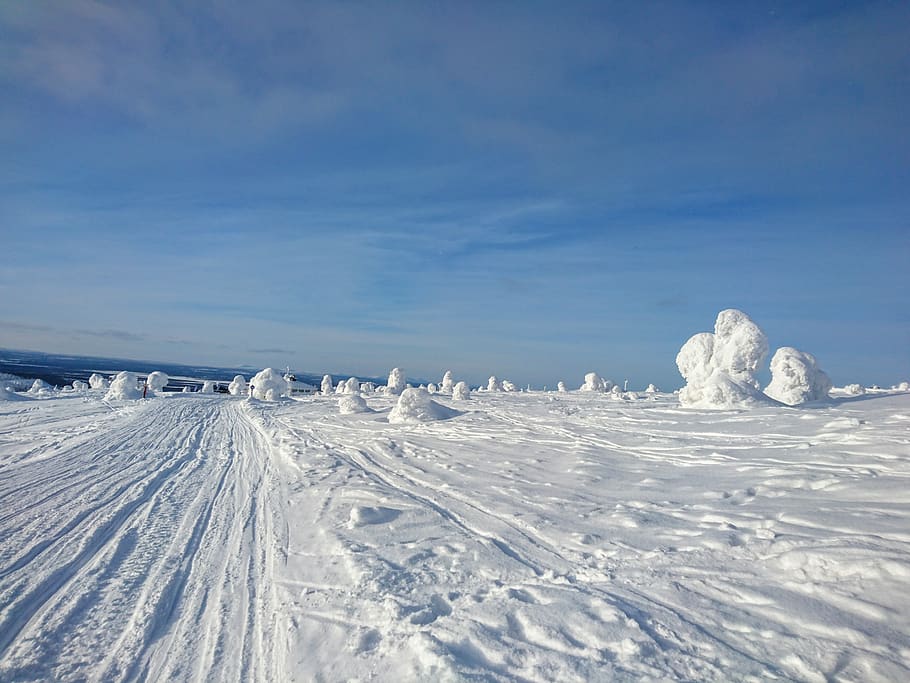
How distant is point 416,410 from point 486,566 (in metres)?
13.9

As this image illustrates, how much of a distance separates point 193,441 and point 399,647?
47.4ft

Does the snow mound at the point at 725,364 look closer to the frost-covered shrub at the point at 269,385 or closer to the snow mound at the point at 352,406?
the snow mound at the point at 352,406

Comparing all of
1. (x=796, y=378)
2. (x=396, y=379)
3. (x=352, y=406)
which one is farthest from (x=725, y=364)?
(x=396, y=379)

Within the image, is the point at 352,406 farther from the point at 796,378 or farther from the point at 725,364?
the point at 796,378

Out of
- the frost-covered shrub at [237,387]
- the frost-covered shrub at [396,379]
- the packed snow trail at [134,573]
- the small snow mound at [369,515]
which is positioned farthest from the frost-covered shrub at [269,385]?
the small snow mound at [369,515]

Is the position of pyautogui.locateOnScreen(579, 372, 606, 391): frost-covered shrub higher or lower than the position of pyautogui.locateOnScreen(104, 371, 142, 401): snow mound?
higher

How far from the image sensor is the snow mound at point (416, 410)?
62.8ft

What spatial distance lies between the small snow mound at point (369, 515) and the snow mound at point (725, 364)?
42.6ft

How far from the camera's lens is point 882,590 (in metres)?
4.03

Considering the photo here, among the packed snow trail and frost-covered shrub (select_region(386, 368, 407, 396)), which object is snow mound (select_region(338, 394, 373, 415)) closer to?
the packed snow trail

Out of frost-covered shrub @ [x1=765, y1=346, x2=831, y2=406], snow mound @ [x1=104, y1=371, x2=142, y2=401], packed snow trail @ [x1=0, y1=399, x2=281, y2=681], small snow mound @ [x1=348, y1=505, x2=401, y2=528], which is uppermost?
frost-covered shrub @ [x1=765, y1=346, x2=831, y2=406]

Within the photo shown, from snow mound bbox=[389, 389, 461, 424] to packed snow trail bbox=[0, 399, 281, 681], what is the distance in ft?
27.8

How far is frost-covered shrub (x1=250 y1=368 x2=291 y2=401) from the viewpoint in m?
44.1

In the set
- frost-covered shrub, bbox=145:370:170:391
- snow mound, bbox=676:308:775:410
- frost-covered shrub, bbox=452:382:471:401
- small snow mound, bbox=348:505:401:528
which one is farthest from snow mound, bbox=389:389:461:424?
frost-covered shrub, bbox=145:370:170:391
